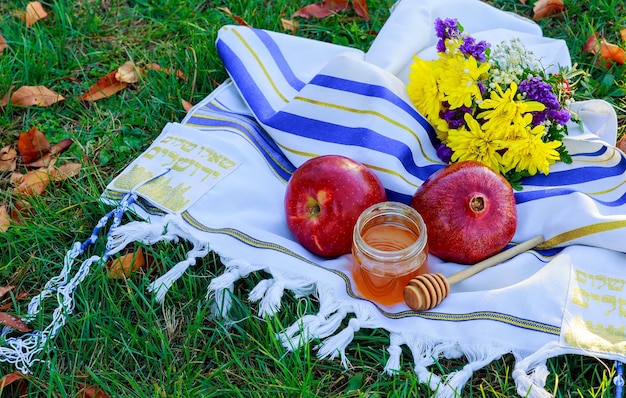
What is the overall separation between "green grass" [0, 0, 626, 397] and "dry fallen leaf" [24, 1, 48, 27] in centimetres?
4

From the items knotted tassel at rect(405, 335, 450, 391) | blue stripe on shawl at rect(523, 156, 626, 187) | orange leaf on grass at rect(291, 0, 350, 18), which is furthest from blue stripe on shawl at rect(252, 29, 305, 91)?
knotted tassel at rect(405, 335, 450, 391)

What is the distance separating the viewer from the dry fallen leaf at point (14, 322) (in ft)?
6.86

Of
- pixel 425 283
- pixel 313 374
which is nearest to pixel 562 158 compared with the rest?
pixel 425 283

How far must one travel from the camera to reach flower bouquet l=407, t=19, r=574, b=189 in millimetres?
2234

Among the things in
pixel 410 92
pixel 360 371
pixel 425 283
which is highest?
pixel 410 92

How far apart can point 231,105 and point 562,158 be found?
1.24 metres

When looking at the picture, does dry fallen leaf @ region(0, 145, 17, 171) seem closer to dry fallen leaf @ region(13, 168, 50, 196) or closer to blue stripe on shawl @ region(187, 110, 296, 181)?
dry fallen leaf @ region(13, 168, 50, 196)

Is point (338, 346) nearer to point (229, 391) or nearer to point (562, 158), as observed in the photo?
point (229, 391)

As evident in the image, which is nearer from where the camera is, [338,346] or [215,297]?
[338,346]

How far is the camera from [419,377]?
190cm

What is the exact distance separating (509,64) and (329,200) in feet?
2.48

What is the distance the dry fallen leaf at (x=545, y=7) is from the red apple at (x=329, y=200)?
4.77ft

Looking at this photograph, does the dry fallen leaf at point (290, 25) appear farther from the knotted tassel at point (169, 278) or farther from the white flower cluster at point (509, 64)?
the knotted tassel at point (169, 278)

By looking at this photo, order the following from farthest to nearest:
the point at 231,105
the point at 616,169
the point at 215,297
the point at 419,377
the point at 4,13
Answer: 1. the point at 4,13
2. the point at 231,105
3. the point at 616,169
4. the point at 215,297
5. the point at 419,377
